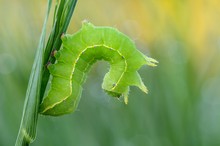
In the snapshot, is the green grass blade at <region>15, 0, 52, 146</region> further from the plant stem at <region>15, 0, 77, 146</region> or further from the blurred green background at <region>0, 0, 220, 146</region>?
the blurred green background at <region>0, 0, 220, 146</region>

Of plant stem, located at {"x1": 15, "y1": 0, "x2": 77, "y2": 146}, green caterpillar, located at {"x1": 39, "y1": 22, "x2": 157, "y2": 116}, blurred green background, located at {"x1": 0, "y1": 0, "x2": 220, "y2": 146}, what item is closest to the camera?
plant stem, located at {"x1": 15, "y1": 0, "x2": 77, "y2": 146}

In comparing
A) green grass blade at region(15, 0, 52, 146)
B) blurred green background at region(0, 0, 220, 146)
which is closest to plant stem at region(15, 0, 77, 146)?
green grass blade at region(15, 0, 52, 146)

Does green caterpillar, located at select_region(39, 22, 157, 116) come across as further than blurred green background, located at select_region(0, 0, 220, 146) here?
No

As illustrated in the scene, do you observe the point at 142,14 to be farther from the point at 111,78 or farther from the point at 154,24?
the point at 111,78

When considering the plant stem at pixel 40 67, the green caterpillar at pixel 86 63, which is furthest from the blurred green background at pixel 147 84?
the plant stem at pixel 40 67

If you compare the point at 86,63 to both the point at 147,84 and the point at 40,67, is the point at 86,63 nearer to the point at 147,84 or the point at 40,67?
the point at 40,67

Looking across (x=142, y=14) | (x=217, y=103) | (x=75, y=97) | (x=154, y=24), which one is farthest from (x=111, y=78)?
(x=142, y=14)

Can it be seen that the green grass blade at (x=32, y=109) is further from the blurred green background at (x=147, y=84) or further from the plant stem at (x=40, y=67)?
the blurred green background at (x=147, y=84)
